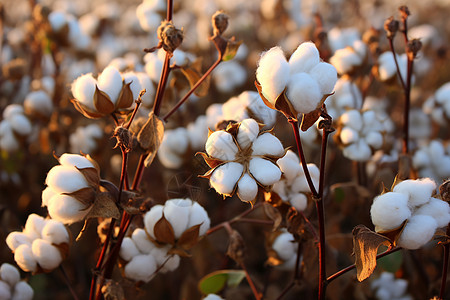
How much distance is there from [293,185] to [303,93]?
28cm

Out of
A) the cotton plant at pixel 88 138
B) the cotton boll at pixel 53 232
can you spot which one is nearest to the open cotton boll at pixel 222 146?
the cotton boll at pixel 53 232

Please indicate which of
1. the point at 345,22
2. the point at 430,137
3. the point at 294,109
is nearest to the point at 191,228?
the point at 294,109

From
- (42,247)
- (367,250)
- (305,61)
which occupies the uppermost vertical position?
(305,61)

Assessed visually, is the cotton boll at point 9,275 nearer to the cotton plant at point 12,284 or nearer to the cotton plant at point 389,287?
the cotton plant at point 12,284

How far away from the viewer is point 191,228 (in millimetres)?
848

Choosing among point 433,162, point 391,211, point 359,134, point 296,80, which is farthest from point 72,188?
point 433,162

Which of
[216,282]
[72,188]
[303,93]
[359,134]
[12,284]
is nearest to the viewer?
[303,93]

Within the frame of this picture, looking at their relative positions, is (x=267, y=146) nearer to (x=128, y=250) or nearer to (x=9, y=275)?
(x=128, y=250)

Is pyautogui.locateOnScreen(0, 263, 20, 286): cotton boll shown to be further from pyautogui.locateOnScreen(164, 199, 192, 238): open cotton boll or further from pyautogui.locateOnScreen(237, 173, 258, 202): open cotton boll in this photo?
pyautogui.locateOnScreen(237, 173, 258, 202): open cotton boll

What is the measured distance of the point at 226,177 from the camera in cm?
68

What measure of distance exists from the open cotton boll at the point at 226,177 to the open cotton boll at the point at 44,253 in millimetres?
380

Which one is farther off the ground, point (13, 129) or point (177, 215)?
point (13, 129)

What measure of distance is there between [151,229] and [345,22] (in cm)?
276

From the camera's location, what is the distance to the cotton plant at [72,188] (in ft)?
2.41
